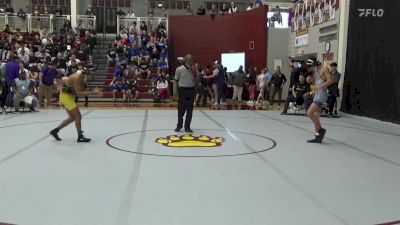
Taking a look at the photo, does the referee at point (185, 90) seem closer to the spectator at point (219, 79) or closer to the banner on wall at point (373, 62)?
the banner on wall at point (373, 62)

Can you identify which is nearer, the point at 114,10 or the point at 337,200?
the point at 337,200

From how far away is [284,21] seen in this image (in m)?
20.4

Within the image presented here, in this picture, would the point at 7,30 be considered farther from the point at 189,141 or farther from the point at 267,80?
the point at 189,141

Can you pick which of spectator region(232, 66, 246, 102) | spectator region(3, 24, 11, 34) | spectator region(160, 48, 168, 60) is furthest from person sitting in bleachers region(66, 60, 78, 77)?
spectator region(232, 66, 246, 102)

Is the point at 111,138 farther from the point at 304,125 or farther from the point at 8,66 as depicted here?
the point at 8,66

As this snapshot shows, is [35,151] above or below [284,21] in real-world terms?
below

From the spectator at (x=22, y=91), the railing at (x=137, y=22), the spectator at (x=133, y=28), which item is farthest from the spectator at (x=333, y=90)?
the railing at (x=137, y=22)

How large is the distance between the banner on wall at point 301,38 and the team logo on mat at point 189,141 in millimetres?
10698

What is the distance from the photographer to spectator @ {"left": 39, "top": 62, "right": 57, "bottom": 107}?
14.3 metres

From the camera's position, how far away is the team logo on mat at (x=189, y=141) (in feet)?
25.2

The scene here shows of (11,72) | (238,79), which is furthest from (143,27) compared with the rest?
(11,72)

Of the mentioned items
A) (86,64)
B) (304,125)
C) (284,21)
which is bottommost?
(304,125)

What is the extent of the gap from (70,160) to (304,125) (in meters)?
6.53

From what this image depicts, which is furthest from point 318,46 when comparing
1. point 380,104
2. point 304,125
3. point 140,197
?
point 140,197
